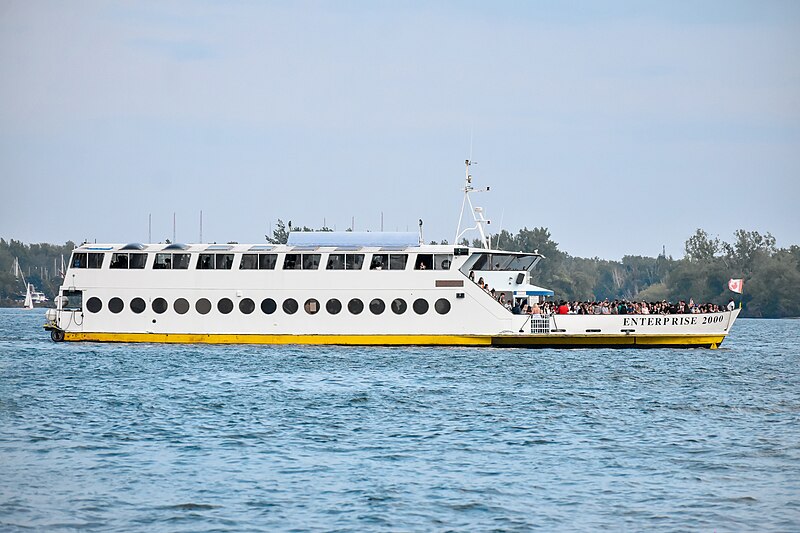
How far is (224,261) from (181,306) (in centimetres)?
298

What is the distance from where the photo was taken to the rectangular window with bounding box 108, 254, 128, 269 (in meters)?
53.7

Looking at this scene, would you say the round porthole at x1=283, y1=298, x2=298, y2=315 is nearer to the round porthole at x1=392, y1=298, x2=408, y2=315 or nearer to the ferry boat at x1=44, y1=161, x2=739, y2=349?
the ferry boat at x1=44, y1=161, x2=739, y2=349

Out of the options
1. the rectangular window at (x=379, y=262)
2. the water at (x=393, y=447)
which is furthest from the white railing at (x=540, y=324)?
the rectangular window at (x=379, y=262)

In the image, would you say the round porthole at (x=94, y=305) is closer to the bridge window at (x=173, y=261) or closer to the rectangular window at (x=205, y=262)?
the bridge window at (x=173, y=261)

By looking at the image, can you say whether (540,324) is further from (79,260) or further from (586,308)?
(79,260)

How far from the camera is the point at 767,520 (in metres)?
19.5

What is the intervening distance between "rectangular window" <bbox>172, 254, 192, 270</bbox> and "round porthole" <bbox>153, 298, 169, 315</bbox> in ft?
5.64

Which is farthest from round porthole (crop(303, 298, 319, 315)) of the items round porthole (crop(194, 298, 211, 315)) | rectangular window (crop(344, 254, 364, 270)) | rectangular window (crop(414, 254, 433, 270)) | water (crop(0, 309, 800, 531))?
water (crop(0, 309, 800, 531))

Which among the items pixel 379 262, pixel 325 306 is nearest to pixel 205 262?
pixel 325 306

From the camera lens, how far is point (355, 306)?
52.7 metres

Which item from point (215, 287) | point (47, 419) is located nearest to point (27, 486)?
point (47, 419)

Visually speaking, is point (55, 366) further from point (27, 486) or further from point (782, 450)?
point (782, 450)

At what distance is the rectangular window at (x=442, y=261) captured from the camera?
52.0 metres

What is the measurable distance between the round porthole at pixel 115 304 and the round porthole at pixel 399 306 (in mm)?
13025
